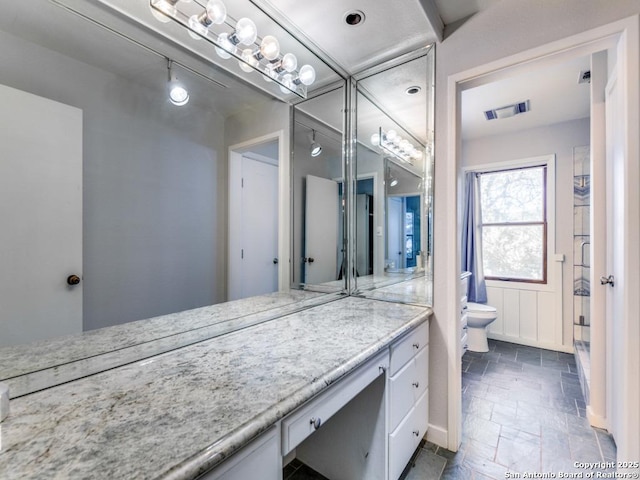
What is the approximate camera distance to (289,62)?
64.0 inches

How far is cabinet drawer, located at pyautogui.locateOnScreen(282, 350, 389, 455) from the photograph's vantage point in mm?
759

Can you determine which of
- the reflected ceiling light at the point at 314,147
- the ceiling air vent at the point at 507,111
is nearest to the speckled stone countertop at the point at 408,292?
the reflected ceiling light at the point at 314,147

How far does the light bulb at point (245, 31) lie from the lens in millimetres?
1365

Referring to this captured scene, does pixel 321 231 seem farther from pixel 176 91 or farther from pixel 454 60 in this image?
pixel 454 60

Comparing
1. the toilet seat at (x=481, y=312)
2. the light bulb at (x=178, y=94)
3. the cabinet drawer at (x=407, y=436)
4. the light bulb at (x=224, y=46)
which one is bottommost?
the cabinet drawer at (x=407, y=436)

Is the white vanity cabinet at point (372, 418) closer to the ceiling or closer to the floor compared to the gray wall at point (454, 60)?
closer to the floor

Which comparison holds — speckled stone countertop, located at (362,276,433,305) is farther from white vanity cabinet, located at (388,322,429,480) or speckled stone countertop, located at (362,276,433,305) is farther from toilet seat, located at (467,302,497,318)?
toilet seat, located at (467,302,497,318)

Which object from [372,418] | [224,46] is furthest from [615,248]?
[224,46]

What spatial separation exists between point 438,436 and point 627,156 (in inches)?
65.0

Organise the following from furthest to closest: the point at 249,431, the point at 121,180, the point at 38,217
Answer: the point at 121,180 < the point at 38,217 < the point at 249,431

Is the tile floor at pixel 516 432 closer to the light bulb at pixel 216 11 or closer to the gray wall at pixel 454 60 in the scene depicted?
the gray wall at pixel 454 60

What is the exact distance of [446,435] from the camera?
160 centimetres

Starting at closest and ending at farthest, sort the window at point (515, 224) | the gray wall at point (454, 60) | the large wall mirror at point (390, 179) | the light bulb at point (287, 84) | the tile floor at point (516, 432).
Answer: the gray wall at point (454, 60) → the tile floor at point (516, 432) → the light bulb at point (287, 84) → the large wall mirror at point (390, 179) → the window at point (515, 224)

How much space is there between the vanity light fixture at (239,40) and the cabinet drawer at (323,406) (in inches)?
57.3
